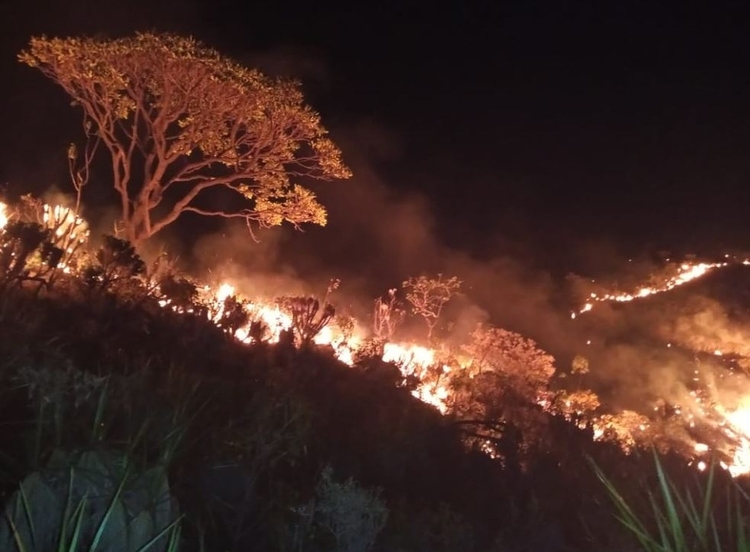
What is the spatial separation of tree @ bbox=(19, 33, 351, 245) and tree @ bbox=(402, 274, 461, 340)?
14.9ft

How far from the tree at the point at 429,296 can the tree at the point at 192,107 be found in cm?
454

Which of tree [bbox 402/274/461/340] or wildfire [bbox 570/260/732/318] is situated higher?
wildfire [bbox 570/260/732/318]

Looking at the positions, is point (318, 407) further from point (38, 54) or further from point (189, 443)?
point (38, 54)

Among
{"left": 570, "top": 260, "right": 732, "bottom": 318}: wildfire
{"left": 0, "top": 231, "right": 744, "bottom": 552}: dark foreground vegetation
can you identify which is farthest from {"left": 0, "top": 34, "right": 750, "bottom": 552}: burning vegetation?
{"left": 570, "top": 260, "right": 732, "bottom": 318}: wildfire

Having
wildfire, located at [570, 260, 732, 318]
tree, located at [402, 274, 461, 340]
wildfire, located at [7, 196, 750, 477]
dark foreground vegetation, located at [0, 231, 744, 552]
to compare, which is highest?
wildfire, located at [570, 260, 732, 318]

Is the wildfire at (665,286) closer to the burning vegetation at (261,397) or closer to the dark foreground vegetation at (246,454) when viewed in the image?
the burning vegetation at (261,397)

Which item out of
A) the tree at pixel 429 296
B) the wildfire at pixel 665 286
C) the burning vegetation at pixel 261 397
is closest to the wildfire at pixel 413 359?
the burning vegetation at pixel 261 397

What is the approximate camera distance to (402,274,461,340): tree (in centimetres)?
1808

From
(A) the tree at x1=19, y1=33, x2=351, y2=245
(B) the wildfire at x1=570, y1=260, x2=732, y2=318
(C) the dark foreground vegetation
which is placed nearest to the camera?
(C) the dark foreground vegetation

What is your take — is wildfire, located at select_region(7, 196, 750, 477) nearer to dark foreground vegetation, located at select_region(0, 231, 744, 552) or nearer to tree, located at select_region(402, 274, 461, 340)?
dark foreground vegetation, located at select_region(0, 231, 744, 552)

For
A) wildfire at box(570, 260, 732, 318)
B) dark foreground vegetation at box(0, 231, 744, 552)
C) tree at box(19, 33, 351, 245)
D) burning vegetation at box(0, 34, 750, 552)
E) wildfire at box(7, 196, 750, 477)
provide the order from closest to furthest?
dark foreground vegetation at box(0, 231, 744, 552), burning vegetation at box(0, 34, 750, 552), wildfire at box(7, 196, 750, 477), tree at box(19, 33, 351, 245), wildfire at box(570, 260, 732, 318)

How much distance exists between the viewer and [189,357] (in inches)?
326

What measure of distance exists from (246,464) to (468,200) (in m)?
19.9

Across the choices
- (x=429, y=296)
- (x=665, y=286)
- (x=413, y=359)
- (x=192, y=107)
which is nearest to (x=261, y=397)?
(x=192, y=107)
